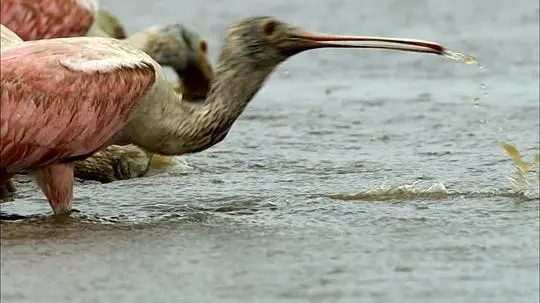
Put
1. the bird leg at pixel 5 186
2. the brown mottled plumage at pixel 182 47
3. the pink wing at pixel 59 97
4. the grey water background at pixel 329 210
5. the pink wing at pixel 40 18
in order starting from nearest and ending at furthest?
the grey water background at pixel 329 210 < the pink wing at pixel 59 97 < the bird leg at pixel 5 186 < the pink wing at pixel 40 18 < the brown mottled plumage at pixel 182 47

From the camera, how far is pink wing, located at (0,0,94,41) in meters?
13.8

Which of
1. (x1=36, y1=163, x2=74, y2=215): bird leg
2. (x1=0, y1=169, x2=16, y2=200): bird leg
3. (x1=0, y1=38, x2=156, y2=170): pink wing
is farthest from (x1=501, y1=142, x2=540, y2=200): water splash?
(x1=0, y1=169, x2=16, y2=200): bird leg

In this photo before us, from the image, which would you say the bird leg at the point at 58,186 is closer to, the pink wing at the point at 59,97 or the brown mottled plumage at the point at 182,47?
the pink wing at the point at 59,97

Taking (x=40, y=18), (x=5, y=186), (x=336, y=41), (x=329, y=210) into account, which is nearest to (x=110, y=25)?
(x=40, y=18)

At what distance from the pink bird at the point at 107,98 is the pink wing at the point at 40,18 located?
3.80 m

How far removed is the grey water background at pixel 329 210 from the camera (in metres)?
7.88

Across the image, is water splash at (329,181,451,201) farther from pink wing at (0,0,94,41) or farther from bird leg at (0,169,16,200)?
pink wing at (0,0,94,41)

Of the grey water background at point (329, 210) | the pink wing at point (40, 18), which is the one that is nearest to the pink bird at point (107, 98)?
the grey water background at point (329, 210)

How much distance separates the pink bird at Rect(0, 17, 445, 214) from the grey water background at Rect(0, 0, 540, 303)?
355mm

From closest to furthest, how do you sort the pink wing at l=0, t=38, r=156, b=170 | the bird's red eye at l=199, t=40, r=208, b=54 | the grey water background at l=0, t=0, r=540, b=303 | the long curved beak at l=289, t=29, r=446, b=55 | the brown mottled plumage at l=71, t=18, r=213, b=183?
the grey water background at l=0, t=0, r=540, b=303, the pink wing at l=0, t=38, r=156, b=170, the long curved beak at l=289, t=29, r=446, b=55, the brown mottled plumage at l=71, t=18, r=213, b=183, the bird's red eye at l=199, t=40, r=208, b=54

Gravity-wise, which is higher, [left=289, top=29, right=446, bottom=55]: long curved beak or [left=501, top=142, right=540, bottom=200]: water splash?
[left=289, top=29, right=446, bottom=55]: long curved beak

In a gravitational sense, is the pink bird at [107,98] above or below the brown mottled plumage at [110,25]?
above

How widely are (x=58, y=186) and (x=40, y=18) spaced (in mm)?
4229

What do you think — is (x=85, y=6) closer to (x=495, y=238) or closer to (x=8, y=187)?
(x=8, y=187)
